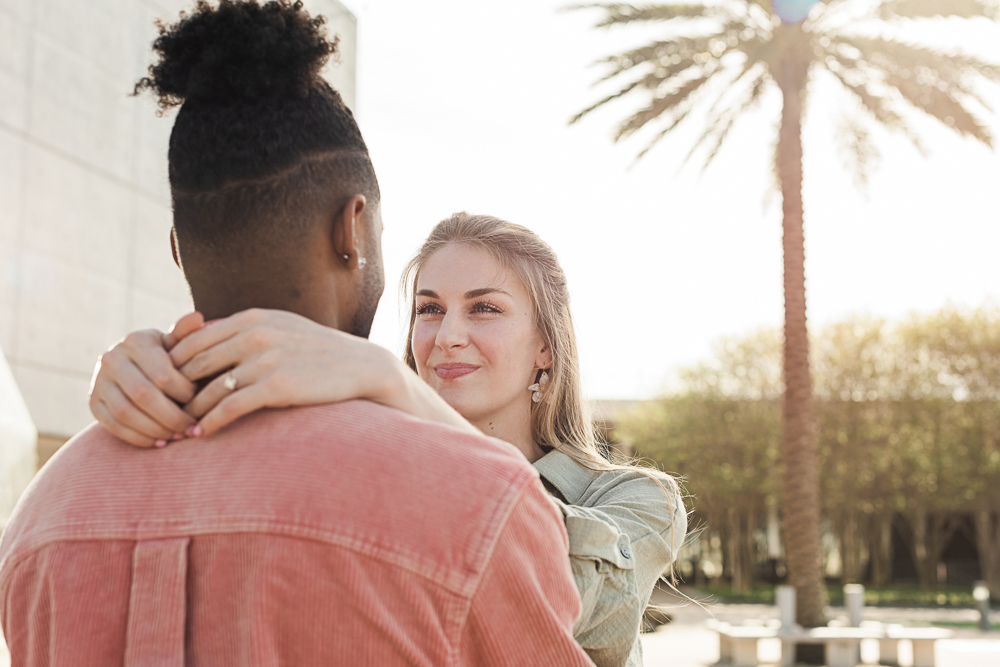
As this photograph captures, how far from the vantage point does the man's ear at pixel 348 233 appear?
1.45 m

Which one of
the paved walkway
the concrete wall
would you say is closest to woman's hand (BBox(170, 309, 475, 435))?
the paved walkway

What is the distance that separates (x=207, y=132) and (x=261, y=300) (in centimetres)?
27

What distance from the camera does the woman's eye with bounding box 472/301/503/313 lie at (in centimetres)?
308

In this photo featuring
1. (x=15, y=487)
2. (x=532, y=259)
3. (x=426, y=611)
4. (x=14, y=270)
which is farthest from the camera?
(x=14, y=270)

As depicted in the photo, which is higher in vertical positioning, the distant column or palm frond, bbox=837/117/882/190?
palm frond, bbox=837/117/882/190

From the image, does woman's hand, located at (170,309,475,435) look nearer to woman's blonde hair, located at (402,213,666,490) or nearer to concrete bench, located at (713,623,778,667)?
woman's blonde hair, located at (402,213,666,490)

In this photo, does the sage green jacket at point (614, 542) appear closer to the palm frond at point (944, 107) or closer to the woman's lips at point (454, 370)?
the woman's lips at point (454, 370)

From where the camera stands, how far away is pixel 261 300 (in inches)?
56.1

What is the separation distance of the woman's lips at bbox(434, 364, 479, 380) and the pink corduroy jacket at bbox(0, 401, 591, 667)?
1712 millimetres

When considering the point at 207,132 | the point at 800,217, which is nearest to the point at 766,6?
the point at 800,217

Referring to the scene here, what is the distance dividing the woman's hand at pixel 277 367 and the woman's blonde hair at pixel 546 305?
174cm

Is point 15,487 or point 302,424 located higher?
point 302,424

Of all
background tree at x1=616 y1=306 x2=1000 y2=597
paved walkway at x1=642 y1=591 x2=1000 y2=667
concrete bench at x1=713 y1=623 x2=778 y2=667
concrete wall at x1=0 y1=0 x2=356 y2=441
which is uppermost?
concrete wall at x1=0 y1=0 x2=356 y2=441

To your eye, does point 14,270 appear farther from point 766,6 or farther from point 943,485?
point 943,485
